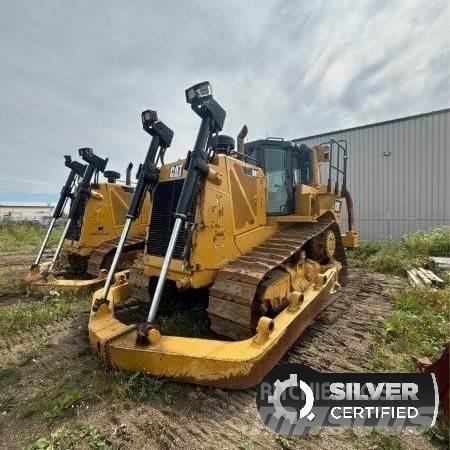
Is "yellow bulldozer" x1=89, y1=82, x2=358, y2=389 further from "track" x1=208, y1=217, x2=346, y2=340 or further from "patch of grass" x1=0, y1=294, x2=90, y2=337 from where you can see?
"patch of grass" x1=0, y1=294, x2=90, y2=337

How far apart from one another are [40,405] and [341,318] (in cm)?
396

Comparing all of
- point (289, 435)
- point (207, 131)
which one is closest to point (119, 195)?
point (207, 131)

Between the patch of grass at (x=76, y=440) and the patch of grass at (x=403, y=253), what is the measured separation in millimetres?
7796

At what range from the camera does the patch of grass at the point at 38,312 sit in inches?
172

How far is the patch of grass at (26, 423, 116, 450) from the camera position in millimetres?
2119

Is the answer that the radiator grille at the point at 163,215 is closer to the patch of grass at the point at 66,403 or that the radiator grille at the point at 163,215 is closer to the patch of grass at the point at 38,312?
the patch of grass at the point at 66,403

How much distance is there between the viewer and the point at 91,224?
298 inches

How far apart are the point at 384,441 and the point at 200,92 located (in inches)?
138

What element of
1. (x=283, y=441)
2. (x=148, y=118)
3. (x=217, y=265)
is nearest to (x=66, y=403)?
(x=283, y=441)

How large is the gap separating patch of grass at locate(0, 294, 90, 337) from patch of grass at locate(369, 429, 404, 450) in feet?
14.5

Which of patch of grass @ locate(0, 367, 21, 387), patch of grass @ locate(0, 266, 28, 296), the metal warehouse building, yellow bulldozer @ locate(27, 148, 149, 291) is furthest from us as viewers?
the metal warehouse building

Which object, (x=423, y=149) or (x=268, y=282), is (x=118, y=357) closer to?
(x=268, y=282)

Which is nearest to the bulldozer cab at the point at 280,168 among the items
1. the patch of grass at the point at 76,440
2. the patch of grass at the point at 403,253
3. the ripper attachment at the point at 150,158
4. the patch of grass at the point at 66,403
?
the ripper attachment at the point at 150,158

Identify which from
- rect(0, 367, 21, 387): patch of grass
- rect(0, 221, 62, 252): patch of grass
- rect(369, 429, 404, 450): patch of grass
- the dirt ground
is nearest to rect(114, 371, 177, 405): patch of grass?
the dirt ground
